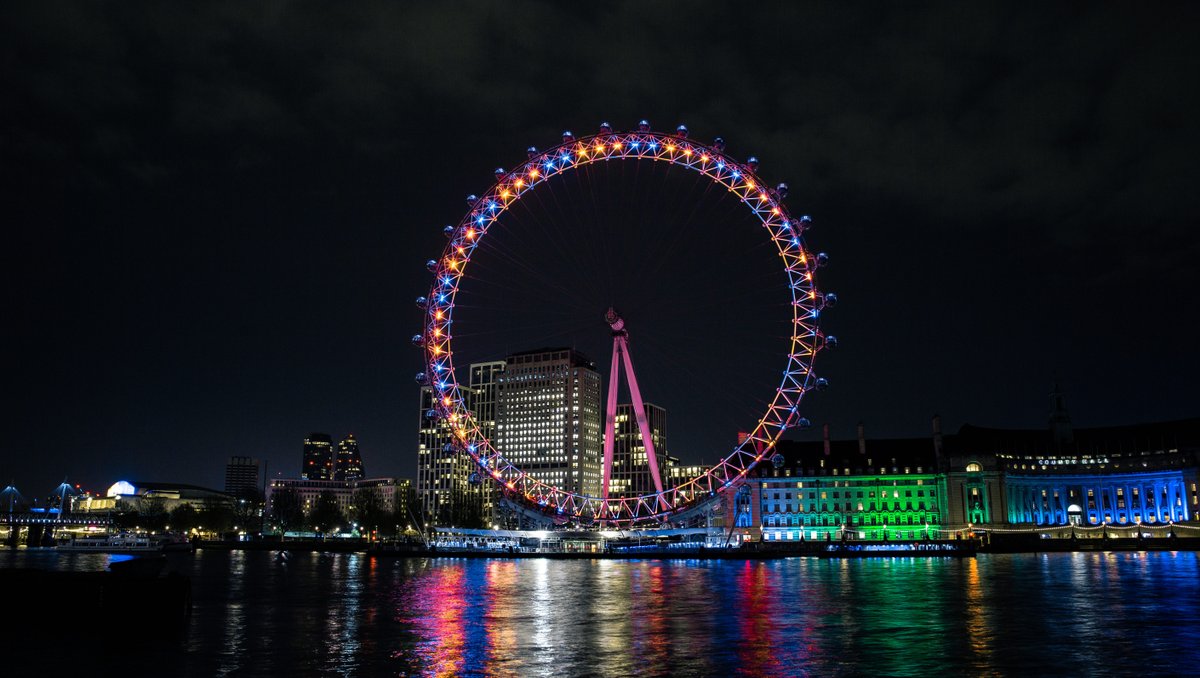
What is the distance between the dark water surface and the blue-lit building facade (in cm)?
10130

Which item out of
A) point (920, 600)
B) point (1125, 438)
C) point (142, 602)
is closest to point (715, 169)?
point (920, 600)

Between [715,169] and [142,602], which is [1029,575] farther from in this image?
[142,602]

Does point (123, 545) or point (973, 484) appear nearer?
point (123, 545)

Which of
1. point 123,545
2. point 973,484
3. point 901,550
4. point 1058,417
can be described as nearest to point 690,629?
point 901,550

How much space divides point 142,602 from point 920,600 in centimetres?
3484

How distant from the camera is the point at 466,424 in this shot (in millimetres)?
94688

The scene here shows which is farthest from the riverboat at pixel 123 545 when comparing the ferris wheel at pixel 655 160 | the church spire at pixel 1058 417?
the church spire at pixel 1058 417

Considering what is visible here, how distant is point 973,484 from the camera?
15962 centimetres

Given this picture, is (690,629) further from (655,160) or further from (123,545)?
(123,545)

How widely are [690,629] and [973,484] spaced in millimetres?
139127

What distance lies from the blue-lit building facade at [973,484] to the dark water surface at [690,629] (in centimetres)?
10130

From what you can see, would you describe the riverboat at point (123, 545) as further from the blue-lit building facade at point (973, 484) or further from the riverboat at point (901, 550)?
the riverboat at point (901, 550)

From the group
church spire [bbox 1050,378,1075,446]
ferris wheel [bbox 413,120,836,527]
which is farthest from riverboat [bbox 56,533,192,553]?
church spire [bbox 1050,378,1075,446]

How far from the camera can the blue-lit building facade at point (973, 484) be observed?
521 feet
